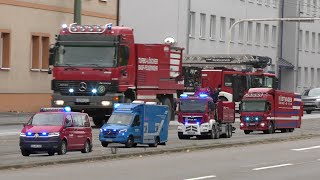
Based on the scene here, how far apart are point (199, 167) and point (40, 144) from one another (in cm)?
570

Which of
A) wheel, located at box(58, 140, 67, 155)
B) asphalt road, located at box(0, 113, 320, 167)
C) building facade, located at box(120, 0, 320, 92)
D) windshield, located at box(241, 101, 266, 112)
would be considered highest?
building facade, located at box(120, 0, 320, 92)

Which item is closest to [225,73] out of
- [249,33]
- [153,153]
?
[249,33]

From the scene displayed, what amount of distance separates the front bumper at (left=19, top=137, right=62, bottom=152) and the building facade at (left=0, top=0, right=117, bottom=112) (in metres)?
24.0

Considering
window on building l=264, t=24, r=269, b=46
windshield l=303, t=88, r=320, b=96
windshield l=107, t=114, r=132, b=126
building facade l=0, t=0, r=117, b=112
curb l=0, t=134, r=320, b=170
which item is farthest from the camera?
window on building l=264, t=24, r=269, b=46

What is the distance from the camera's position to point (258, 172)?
22516 mm

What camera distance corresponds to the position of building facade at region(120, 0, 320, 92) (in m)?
69.4

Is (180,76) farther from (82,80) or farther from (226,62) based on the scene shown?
(226,62)

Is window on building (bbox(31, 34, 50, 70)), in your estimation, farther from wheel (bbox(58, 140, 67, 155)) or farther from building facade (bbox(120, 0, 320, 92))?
wheel (bbox(58, 140, 67, 155))

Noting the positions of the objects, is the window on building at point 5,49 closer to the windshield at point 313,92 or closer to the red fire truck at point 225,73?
the red fire truck at point 225,73

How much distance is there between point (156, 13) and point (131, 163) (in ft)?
150

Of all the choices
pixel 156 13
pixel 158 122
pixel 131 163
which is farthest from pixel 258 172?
pixel 156 13

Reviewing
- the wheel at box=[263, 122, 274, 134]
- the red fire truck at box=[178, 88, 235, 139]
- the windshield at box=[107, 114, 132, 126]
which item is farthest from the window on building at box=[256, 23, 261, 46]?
the windshield at box=[107, 114, 132, 126]

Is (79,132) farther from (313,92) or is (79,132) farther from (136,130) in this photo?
(313,92)

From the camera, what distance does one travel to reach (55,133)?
27594 millimetres
